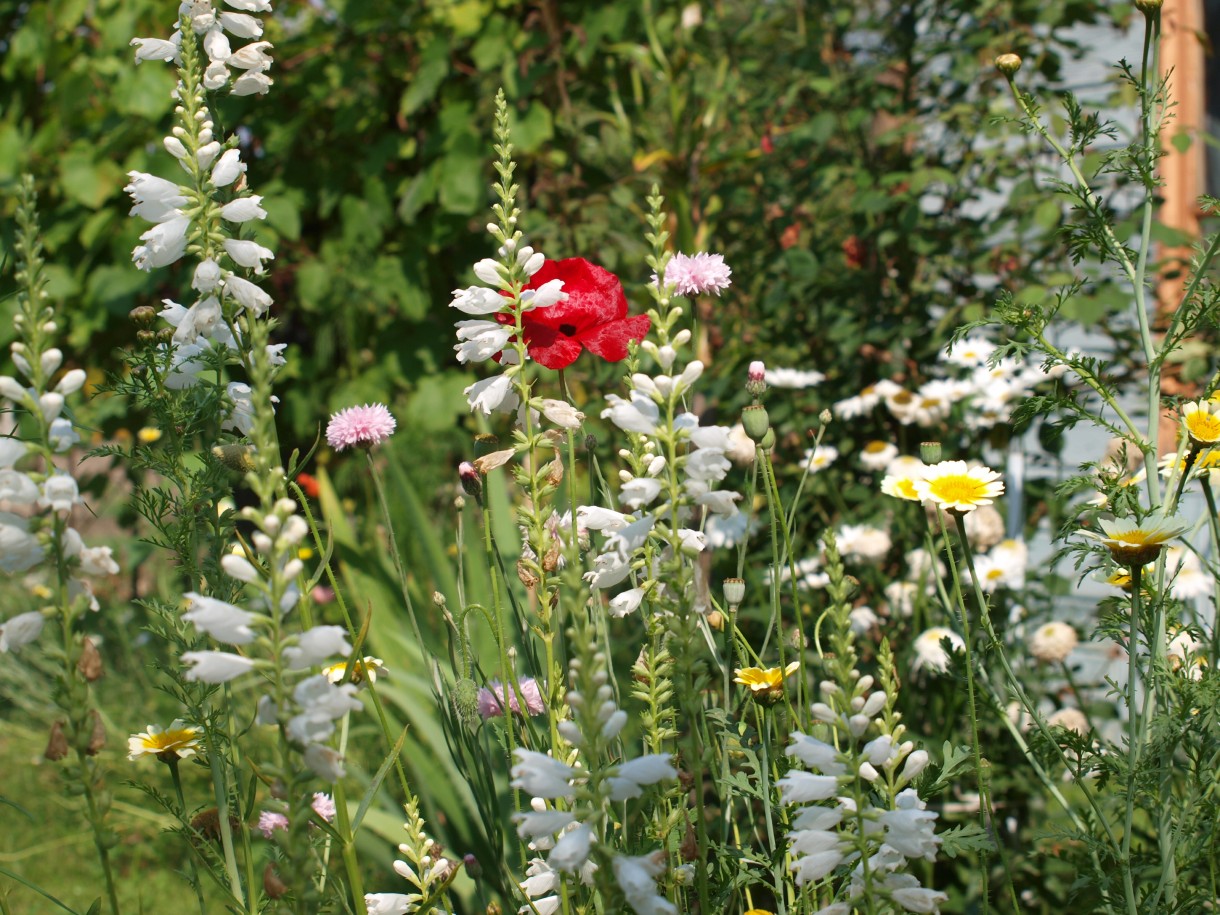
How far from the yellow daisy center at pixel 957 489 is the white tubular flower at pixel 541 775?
0.59 m

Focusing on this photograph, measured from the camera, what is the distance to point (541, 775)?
758mm

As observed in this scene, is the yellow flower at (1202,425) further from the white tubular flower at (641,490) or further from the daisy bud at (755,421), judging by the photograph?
the white tubular flower at (641,490)

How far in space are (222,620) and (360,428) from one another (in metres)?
0.61

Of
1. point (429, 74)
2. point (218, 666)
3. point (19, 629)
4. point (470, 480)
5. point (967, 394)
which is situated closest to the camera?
point (218, 666)

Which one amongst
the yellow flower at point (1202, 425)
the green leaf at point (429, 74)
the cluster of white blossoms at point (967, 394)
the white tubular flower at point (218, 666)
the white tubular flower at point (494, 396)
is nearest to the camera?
the white tubular flower at point (218, 666)

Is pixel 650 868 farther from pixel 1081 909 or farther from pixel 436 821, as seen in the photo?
pixel 436 821

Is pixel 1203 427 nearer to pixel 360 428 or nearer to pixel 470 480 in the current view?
pixel 470 480

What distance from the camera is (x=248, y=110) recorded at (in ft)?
10.8

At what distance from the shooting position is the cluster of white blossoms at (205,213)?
3.21ft

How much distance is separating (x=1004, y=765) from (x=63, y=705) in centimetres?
184

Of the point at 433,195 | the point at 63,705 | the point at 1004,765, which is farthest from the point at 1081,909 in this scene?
the point at 433,195

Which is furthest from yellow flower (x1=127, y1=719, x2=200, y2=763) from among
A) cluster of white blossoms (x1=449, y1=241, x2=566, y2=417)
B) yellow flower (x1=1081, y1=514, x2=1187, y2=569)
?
yellow flower (x1=1081, y1=514, x2=1187, y2=569)

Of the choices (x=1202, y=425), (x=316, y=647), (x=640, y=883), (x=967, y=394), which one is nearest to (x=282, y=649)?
(x=316, y=647)

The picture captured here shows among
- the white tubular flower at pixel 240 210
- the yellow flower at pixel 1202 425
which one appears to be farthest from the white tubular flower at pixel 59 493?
the yellow flower at pixel 1202 425
